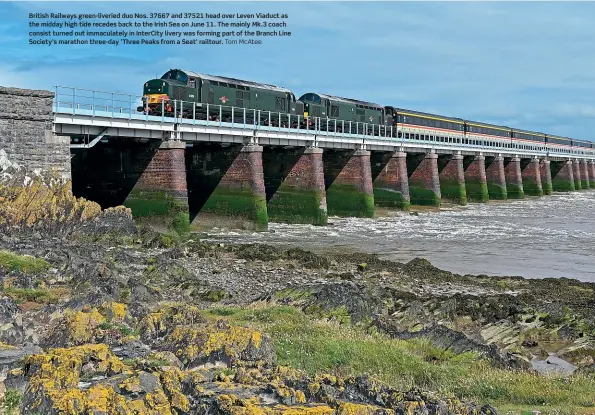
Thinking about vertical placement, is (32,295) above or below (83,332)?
above

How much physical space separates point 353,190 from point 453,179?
66.5ft

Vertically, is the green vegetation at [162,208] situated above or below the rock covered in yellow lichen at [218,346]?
above

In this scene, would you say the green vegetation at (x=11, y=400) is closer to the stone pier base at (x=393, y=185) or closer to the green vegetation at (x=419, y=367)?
the green vegetation at (x=419, y=367)

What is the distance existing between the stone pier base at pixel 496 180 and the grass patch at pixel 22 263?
2447 inches

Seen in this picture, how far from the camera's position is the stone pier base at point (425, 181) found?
5653 cm

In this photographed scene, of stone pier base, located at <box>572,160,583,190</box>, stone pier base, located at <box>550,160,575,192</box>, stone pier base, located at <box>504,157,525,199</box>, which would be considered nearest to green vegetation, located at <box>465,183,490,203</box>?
stone pier base, located at <box>504,157,525,199</box>

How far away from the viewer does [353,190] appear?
46.2 metres

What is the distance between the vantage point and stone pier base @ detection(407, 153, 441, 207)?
2226 inches

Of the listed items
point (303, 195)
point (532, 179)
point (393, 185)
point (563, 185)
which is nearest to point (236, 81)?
point (303, 195)

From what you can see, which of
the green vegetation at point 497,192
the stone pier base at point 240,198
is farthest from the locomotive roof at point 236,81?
the green vegetation at point 497,192

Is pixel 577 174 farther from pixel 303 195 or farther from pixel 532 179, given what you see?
pixel 303 195

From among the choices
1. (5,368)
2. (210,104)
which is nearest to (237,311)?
(5,368)

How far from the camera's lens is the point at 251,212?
36219 mm

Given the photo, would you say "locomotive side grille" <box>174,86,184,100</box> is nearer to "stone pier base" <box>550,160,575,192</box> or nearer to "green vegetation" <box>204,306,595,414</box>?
"green vegetation" <box>204,306,595,414</box>
